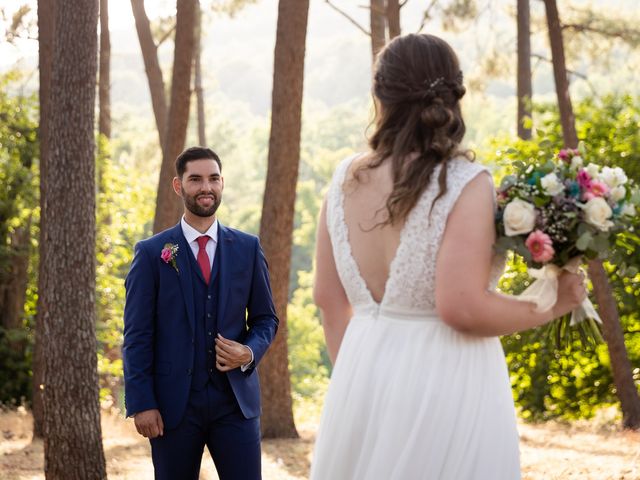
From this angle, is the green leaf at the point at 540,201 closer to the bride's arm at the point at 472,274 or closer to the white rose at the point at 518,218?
the white rose at the point at 518,218

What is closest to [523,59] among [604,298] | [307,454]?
[604,298]

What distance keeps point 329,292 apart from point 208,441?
5.57 feet

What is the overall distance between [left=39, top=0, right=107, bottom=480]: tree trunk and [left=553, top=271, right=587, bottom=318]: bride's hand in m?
5.21

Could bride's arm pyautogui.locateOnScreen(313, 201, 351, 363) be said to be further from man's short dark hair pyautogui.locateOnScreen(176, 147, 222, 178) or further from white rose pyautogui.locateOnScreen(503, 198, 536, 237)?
man's short dark hair pyautogui.locateOnScreen(176, 147, 222, 178)

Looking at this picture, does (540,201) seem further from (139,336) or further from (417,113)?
(139,336)

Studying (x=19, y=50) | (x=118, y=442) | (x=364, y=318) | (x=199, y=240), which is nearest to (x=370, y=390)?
(x=364, y=318)

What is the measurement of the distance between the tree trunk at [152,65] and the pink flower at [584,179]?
15928 millimetres

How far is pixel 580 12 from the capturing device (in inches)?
829

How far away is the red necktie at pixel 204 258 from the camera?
193 inches

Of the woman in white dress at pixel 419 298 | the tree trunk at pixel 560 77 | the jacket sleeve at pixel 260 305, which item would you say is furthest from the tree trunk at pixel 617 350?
the woman in white dress at pixel 419 298

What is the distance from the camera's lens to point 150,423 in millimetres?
4648

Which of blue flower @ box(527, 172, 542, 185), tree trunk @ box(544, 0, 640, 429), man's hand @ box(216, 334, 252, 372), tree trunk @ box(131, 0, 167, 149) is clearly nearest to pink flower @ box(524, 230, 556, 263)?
blue flower @ box(527, 172, 542, 185)

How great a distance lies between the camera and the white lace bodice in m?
2.99

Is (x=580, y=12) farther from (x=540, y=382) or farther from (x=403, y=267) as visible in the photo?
(x=403, y=267)
